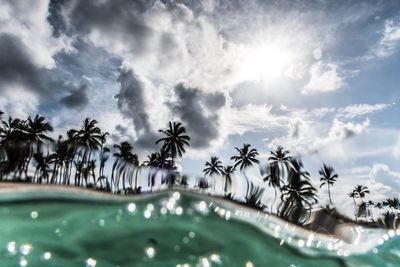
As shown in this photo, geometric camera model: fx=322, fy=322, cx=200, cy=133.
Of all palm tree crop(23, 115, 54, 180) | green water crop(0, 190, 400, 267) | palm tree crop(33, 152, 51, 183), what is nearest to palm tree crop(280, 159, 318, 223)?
green water crop(0, 190, 400, 267)

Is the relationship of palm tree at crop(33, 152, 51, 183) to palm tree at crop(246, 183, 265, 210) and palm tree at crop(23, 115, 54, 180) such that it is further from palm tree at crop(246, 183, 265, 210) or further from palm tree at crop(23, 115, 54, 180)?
palm tree at crop(23, 115, 54, 180)

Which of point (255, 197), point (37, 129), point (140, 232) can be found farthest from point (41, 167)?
point (37, 129)

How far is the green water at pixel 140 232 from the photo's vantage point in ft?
17.5

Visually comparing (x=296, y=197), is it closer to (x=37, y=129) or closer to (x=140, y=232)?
(x=140, y=232)

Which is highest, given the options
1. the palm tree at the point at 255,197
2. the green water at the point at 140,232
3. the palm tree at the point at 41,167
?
the palm tree at the point at 41,167

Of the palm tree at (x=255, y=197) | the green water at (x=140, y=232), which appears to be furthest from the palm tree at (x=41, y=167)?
the palm tree at (x=255, y=197)

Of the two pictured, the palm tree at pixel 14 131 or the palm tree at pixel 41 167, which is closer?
the palm tree at pixel 41 167

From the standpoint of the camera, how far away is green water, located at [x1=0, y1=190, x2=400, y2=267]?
209 inches

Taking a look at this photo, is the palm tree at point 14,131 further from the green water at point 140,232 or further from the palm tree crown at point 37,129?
the green water at point 140,232

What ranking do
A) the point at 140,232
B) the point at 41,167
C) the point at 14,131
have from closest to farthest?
the point at 140,232 → the point at 41,167 → the point at 14,131

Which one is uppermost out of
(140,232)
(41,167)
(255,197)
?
(41,167)

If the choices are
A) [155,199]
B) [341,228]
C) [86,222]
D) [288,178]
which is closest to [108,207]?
[86,222]

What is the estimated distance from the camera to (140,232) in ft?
17.8

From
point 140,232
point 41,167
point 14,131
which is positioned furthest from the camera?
point 14,131
